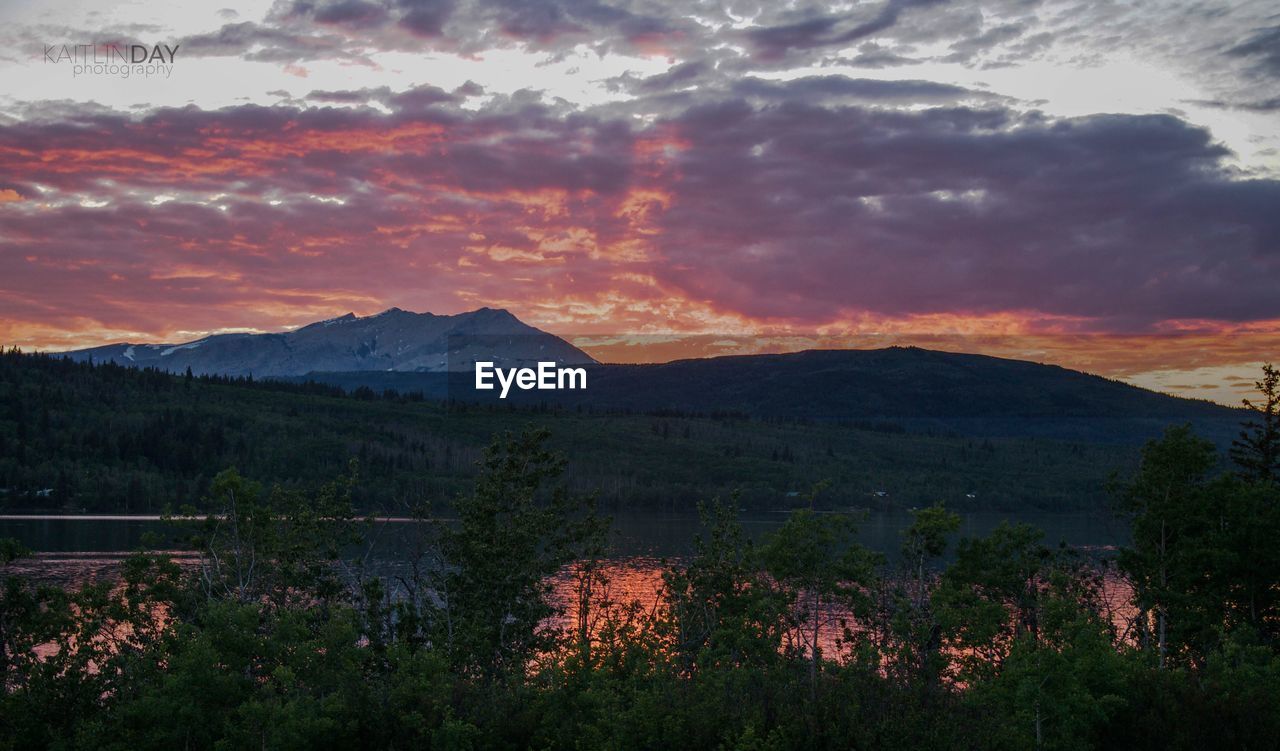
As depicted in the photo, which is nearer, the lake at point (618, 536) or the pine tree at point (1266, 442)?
the pine tree at point (1266, 442)

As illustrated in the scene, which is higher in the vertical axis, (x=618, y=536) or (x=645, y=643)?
(x=645, y=643)

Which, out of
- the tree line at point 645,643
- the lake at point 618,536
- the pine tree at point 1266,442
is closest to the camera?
the tree line at point 645,643

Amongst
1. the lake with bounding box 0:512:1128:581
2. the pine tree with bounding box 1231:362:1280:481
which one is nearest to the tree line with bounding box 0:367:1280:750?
the pine tree with bounding box 1231:362:1280:481

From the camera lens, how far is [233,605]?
1802cm

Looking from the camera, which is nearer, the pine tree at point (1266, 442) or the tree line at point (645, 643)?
the tree line at point (645, 643)

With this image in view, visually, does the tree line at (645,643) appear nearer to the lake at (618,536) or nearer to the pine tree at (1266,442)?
the pine tree at (1266,442)

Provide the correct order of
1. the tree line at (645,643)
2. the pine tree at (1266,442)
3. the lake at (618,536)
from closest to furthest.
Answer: the tree line at (645,643) → the pine tree at (1266,442) → the lake at (618,536)

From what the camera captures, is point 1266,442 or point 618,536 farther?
point 618,536

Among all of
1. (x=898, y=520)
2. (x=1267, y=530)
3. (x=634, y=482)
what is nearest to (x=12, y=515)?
(x=634, y=482)

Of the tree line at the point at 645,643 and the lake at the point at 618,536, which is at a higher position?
the tree line at the point at 645,643

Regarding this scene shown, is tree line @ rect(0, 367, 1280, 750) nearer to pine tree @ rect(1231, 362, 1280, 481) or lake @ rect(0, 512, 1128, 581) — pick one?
pine tree @ rect(1231, 362, 1280, 481)

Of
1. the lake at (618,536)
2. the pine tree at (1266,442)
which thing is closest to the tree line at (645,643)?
the pine tree at (1266,442)

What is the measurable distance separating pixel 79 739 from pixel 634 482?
182843 millimetres

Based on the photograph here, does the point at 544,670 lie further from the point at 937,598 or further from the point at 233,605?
the point at 937,598
